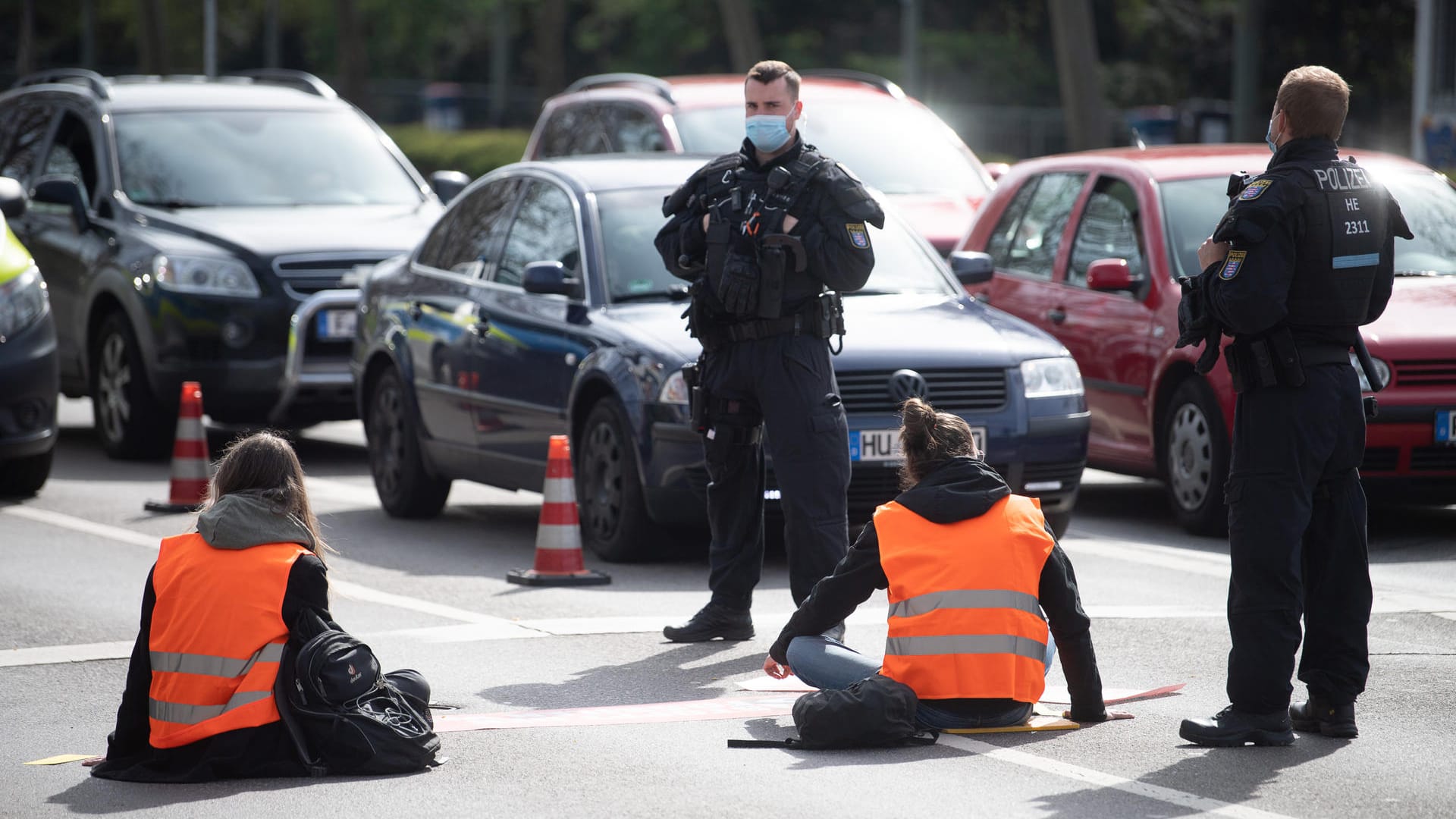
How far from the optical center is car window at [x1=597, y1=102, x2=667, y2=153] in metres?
14.3

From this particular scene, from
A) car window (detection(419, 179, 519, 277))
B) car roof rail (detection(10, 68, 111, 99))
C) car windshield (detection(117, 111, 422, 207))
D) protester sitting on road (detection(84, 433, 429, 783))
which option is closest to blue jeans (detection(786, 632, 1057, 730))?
protester sitting on road (detection(84, 433, 429, 783))

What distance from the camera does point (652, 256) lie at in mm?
9797

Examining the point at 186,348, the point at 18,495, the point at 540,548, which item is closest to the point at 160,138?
the point at 186,348

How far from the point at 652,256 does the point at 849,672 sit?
12.6 ft

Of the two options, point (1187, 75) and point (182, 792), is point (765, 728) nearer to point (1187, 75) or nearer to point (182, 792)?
point (182, 792)

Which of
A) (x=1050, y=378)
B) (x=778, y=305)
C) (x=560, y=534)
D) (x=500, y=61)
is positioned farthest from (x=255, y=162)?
(x=500, y=61)

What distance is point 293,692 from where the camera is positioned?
5773 millimetres

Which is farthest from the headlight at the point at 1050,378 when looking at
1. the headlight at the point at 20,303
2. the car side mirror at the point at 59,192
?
the car side mirror at the point at 59,192

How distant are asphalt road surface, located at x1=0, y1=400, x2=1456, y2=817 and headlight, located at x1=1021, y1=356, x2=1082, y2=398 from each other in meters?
0.76

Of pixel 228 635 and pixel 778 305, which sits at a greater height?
pixel 778 305

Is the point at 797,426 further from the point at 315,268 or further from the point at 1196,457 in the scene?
the point at 315,268

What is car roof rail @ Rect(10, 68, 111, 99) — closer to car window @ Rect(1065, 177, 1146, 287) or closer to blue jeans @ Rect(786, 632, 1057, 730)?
car window @ Rect(1065, 177, 1146, 287)

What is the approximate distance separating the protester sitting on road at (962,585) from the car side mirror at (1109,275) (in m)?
4.60

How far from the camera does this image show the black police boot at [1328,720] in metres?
6.21
